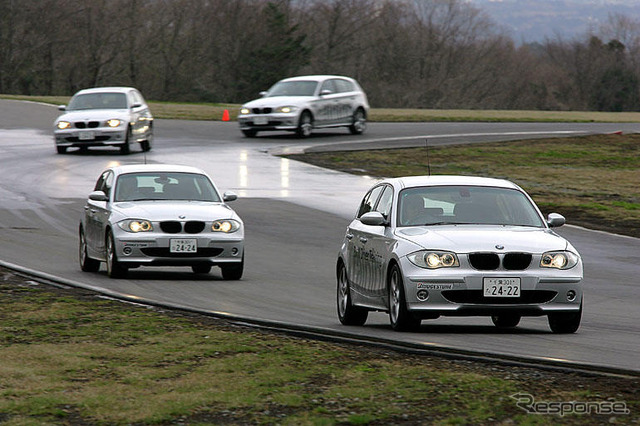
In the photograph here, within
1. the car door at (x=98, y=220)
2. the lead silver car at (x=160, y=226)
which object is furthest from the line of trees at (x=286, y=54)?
the lead silver car at (x=160, y=226)

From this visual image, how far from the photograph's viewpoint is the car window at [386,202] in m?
12.0

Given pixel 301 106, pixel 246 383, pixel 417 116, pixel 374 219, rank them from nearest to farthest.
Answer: pixel 246 383 → pixel 374 219 → pixel 301 106 → pixel 417 116

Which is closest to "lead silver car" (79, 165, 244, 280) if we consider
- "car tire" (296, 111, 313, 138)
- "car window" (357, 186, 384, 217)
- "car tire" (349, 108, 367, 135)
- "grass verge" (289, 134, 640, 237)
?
"car window" (357, 186, 384, 217)

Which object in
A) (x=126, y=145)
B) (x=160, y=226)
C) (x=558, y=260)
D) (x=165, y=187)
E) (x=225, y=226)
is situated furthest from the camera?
(x=126, y=145)

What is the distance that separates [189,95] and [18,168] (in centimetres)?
6754

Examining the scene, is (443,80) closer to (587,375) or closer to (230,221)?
(230,221)

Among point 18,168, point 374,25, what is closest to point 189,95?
point 374,25

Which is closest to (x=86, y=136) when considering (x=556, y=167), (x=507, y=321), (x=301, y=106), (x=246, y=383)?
(x=301, y=106)

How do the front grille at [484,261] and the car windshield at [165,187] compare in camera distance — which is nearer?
the front grille at [484,261]

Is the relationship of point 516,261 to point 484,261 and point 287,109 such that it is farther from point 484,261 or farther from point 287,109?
point 287,109

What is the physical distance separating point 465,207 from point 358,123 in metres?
32.0

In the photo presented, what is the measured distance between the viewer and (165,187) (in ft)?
56.4

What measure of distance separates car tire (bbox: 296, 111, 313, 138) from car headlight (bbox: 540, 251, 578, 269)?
29.5 meters

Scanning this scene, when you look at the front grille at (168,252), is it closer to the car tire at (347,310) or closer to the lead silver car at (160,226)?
the lead silver car at (160,226)
